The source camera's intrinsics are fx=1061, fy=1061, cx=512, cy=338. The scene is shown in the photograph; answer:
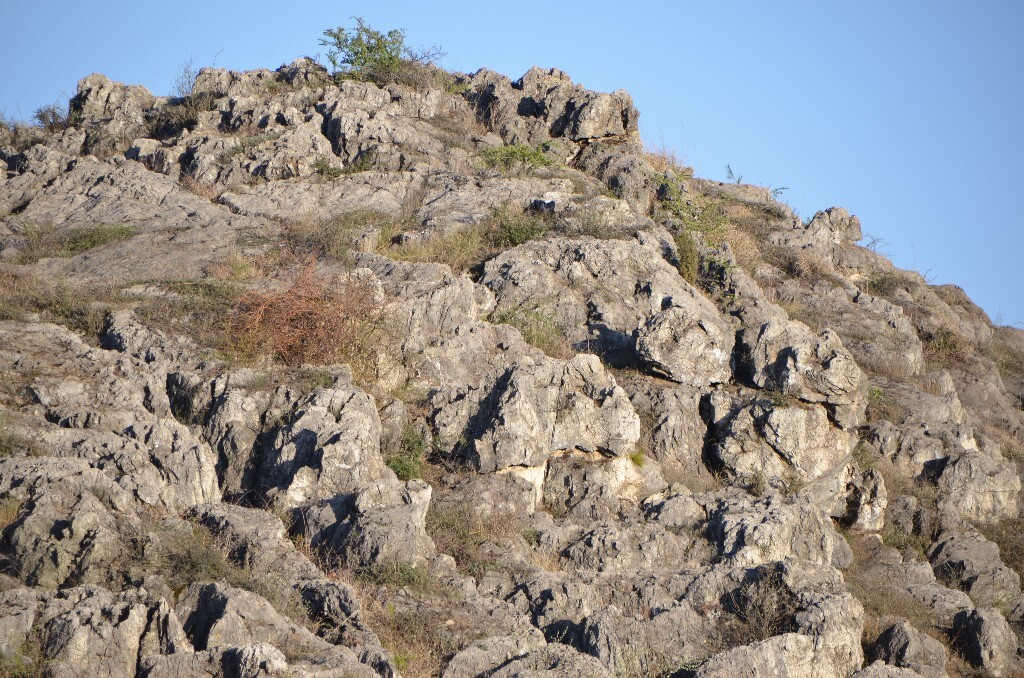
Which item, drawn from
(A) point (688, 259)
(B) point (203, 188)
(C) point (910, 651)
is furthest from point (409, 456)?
(B) point (203, 188)

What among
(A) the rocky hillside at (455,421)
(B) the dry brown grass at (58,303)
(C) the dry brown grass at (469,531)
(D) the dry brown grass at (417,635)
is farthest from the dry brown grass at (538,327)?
(D) the dry brown grass at (417,635)

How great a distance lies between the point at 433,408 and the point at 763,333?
4.74 metres

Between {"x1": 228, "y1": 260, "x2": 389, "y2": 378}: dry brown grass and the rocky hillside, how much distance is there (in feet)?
0.15

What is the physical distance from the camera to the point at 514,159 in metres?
19.6

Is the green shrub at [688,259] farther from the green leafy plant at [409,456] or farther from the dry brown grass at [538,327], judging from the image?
the green leafy plant at [409,456]

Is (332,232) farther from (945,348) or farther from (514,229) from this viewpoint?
(945,348)

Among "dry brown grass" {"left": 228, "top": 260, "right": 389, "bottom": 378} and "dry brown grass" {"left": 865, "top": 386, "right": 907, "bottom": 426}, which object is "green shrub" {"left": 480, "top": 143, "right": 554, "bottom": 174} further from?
"dry brown grass" {"left": 865, "top": 386, "right": 907, "bottom": 426}

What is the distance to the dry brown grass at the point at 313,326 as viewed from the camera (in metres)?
12.9

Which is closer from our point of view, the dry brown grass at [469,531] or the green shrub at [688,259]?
the dry brown grass at [469,531]

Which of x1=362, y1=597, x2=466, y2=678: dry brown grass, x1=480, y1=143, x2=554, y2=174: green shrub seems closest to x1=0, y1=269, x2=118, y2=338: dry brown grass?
x1=362, y1=597, x2=466, y2=678: dry brown grass

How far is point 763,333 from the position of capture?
1438cm

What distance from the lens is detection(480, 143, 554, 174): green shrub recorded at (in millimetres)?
19344

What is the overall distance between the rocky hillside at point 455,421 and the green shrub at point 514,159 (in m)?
0.06

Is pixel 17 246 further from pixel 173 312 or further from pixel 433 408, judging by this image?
pixel 433 408
